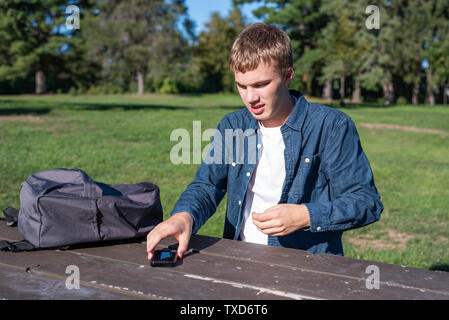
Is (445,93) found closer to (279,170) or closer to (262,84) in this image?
(279,170)

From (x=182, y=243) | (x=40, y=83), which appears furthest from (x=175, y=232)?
(x=40, y=83)

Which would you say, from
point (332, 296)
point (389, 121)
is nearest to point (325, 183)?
point (332, 296)

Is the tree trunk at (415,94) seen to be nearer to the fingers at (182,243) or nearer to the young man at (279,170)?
the young man at (279,170)

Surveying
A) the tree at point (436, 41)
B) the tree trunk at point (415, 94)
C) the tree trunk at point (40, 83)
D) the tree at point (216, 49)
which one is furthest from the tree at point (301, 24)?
the tree trunk at point (40, 83)

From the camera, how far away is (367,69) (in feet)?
129

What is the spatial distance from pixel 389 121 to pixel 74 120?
12.9m

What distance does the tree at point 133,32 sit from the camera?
4472cm

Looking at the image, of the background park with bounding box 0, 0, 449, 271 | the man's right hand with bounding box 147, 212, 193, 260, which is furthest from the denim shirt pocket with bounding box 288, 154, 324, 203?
the background park with bounding box 0, 0, 449, 271

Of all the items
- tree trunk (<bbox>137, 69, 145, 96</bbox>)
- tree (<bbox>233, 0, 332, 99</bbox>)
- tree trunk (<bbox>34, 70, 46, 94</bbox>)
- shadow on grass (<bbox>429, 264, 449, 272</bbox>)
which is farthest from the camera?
tree trunk (<bbox>34, 70, 46, 94</bbox>)

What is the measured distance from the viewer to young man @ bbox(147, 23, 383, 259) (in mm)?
2066

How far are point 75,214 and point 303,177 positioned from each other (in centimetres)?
105

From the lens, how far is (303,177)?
233cm

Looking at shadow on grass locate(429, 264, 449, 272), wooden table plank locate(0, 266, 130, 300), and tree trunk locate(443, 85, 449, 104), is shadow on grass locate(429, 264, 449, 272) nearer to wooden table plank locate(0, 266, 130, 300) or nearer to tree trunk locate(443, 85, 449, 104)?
wooden table plank locate(0, 266, 130, 300)

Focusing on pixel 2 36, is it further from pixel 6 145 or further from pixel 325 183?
pixel 325 183
